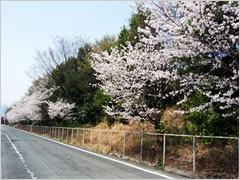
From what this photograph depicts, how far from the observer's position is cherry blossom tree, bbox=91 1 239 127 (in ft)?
19.9

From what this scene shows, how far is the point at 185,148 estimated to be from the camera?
33.1 feet

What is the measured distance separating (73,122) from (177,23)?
26.7 metres

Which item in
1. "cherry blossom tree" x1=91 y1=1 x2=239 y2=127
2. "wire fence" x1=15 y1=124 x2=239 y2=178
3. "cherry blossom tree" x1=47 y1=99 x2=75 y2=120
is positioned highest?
"cherry blossom tree" x1=91 y1=1 x2=239 y2=127

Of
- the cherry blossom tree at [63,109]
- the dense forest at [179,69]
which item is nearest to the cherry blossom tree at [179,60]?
the dense forest at [179,69]

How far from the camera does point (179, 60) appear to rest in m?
11.2

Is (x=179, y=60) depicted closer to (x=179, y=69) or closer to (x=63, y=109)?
(x=179, y=69)

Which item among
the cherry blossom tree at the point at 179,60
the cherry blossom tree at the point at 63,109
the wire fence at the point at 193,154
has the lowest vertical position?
the wire fence at the point at 193,154

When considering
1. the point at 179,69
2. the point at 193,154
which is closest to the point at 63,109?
the point at 179,69

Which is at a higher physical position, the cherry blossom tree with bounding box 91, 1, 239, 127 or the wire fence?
the cherry blossom tree with bounding box 91, 1, 239, 127

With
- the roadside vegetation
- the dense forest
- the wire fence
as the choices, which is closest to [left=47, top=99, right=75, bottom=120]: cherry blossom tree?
the dense forest

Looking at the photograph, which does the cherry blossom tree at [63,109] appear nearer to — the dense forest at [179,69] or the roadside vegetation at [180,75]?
the dense forest at [179,69]

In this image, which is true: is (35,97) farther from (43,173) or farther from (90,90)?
(43,173)

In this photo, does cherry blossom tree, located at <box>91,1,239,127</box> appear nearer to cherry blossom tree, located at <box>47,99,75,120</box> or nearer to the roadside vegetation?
the roadside vegetation

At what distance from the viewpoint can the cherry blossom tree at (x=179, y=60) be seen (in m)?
6.07
